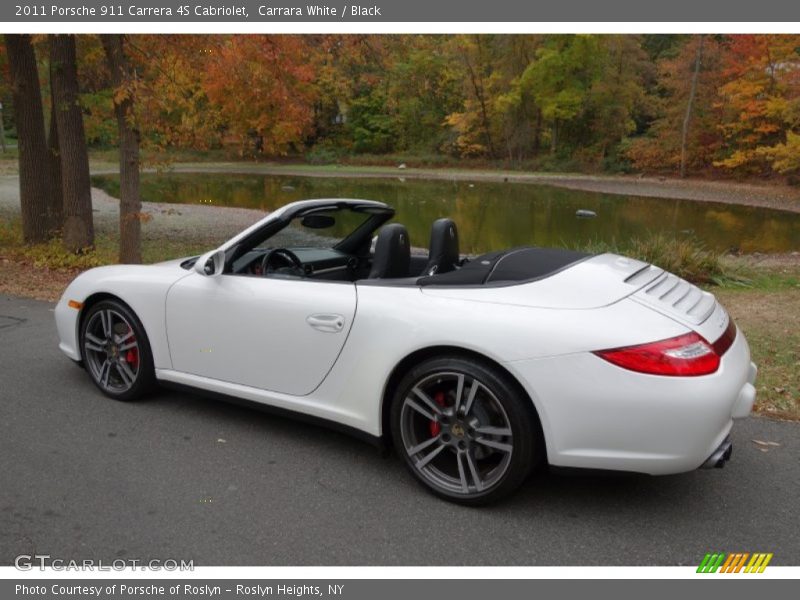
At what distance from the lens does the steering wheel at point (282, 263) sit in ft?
14.3

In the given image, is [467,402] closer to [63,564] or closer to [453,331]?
[453,331]

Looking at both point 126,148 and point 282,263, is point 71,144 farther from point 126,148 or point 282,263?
point 282,263

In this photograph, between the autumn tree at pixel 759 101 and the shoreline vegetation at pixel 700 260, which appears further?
the autumn tree at pixel 759 101

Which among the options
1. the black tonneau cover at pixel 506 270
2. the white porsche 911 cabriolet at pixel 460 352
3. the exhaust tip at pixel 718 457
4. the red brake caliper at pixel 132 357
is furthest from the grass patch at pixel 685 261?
the red brake caliper at pixel 132 357

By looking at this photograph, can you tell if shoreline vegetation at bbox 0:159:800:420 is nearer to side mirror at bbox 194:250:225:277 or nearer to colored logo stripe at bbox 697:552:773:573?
colored logo stripe at bbox 697:552:773:573


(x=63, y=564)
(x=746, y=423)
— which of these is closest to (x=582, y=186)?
(x=746, y=423)

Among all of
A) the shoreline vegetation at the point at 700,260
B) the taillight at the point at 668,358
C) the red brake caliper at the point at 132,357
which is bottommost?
the shoreline vegetation at the point at 700,260

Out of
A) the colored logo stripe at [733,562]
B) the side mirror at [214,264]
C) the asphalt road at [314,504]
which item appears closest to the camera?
the colored logo stripe at [733,562]

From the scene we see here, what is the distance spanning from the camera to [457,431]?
10.6 feet

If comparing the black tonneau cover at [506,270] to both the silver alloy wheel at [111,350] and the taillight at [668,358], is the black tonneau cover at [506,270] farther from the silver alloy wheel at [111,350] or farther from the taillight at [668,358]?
the silver alloy wheel at [111,350]

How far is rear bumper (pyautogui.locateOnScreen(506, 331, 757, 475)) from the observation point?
2.83 m

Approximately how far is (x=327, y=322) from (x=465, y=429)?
93 cm

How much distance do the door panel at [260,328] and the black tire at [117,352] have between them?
0.29 metres

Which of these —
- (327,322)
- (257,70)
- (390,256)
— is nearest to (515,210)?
(257,70)
